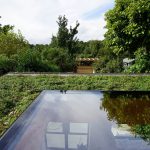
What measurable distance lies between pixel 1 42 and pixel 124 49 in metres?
10.6

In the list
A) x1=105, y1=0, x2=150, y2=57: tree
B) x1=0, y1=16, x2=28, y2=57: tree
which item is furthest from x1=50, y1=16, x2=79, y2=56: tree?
x1=105, y1=0, x2=150, y2=57: tree

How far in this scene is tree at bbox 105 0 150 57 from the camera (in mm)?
19953

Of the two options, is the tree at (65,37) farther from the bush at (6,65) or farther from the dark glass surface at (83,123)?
the dark glass surface at (83,123)

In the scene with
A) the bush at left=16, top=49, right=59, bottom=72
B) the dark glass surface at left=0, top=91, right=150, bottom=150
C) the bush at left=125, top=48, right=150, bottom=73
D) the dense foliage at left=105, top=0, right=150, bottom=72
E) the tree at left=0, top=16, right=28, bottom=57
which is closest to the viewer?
the dark glass surface at left=0, top=91, right=150, bottom=150

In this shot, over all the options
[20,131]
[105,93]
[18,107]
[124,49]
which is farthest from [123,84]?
[124,49]

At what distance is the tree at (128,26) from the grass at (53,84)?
335 inches

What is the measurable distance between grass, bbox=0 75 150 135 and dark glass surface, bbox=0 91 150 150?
548 cm

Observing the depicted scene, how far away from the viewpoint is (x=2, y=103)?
877 centimetres

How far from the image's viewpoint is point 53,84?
11.3m

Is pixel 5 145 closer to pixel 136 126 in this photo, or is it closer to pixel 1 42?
pixel 136 126

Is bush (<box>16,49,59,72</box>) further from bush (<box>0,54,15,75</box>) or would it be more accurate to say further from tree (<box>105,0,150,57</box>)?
tree (<box>105,0,150,57</box>)

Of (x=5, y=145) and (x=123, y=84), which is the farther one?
(x=123, y=84)

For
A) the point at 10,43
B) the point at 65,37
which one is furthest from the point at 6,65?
the point at 65,37

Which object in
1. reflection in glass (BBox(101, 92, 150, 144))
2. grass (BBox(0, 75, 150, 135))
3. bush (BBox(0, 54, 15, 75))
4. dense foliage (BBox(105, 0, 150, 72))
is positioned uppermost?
dense foliage (BBox(105, 0, 150, 72))
